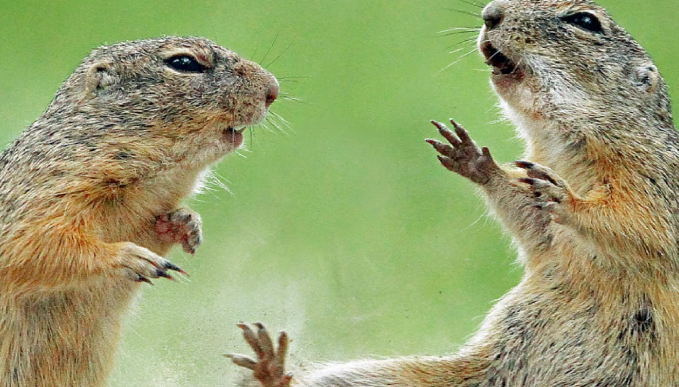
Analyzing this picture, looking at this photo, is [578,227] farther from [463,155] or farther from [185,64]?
[185,64]

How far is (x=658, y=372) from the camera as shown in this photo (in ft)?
10.7

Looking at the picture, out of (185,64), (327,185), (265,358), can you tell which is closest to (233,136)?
(185,64)

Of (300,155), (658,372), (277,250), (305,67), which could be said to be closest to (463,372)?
(658,372)

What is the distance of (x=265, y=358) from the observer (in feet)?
10.7

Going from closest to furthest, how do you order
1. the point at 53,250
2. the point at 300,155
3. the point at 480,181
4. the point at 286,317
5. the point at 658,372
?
the point at 53,250 → the point at 658,372 → the point at 480,181 → the point at 286,317 → the point at 300,155

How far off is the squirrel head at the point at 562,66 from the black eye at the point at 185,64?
1025mm

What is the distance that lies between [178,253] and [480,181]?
1.33 metres

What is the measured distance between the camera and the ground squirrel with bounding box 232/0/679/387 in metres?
3.27

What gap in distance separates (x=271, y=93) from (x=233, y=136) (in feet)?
0.70

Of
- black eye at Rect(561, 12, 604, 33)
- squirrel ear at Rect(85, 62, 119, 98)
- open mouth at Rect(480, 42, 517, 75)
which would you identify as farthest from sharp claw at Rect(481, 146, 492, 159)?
squirrel ear at Rect(85, 62, 119, 98)

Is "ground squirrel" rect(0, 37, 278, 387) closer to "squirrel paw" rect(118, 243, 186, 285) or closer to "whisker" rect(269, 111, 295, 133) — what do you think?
"squirrel paw" rect(118, 243, 186, 285)

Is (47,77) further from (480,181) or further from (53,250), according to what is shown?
(480,181)

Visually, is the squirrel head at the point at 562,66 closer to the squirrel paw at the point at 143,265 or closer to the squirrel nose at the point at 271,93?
the squirrel nose at the point at 271,93

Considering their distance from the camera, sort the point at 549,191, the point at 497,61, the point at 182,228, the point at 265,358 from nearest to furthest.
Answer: the point at 549,191 < the point at 265,358 < the point at 182,228 < the point at 497,61
